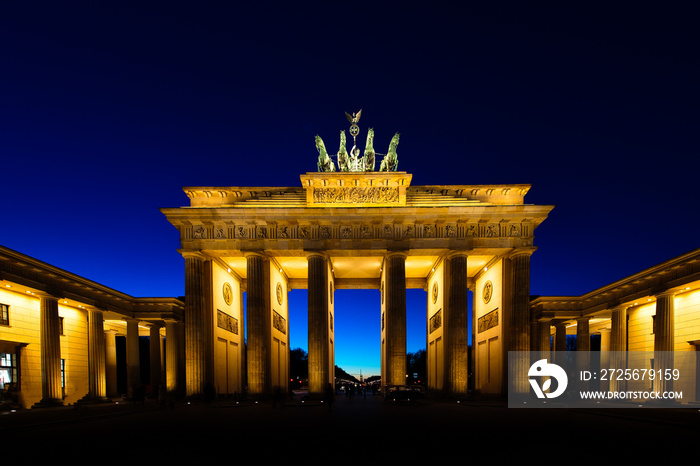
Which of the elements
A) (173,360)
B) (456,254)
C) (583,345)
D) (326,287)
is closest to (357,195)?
(326,287)

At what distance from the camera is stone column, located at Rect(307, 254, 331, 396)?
31484 mm

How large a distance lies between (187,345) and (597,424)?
25475 millimetres

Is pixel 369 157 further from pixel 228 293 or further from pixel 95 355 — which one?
pixel 95 355

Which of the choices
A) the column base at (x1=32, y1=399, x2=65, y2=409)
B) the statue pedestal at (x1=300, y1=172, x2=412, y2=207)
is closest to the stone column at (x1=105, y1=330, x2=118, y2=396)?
the column base at (x1=32, y1=399, x2=65, y2=409)

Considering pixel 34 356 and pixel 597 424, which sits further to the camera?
pixel 34 356

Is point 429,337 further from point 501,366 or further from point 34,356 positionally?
point 34,356

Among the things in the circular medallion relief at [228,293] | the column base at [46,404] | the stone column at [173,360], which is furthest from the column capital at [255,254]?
the column base at [46,404]

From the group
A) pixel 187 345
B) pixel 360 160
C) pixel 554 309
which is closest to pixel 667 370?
pixel 554 309

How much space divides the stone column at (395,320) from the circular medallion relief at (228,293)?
13.4 metres

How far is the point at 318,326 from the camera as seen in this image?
32.2 m

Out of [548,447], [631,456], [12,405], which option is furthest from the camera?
[12,405]

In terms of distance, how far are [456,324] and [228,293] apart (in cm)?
1851

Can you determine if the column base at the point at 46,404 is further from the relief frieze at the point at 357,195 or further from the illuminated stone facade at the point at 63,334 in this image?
the relief frieze at the point at 357,195

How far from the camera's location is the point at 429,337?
42.0m
